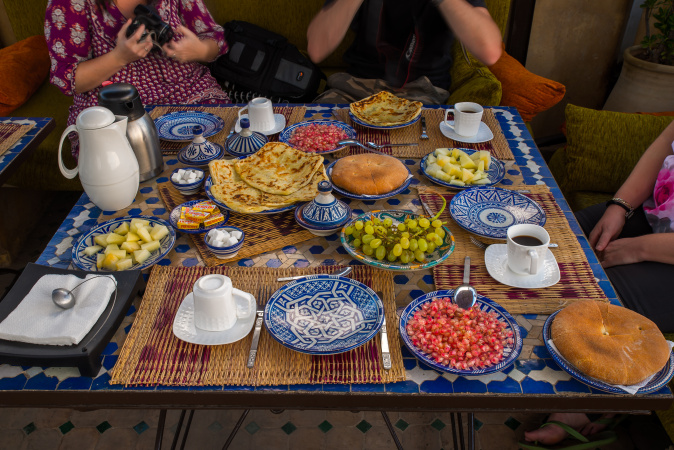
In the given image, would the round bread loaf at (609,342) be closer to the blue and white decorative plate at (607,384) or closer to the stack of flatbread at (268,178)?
the blue and white decorative plate at (607,384)

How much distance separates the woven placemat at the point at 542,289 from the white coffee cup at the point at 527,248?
60mm

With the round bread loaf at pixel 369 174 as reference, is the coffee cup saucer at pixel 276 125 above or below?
below

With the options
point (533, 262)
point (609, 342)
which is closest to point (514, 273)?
point (533, 262)

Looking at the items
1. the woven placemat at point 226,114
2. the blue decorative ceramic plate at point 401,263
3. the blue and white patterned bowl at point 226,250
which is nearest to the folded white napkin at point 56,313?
the blue and white patterned bowl at point 226,250

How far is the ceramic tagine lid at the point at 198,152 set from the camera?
5.79 feet

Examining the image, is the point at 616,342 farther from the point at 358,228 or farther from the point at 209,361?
the point at 209,361

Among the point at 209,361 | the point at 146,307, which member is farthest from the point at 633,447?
the point at 146,307

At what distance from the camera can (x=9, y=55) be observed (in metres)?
3.09

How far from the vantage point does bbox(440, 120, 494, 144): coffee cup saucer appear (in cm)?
191

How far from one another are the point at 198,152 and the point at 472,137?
1.05 metres

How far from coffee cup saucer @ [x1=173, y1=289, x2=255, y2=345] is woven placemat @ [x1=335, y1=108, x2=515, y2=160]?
91 centimetres

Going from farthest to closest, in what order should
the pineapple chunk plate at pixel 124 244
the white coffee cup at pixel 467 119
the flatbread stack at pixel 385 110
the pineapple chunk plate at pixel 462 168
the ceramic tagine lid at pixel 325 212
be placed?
the flatbread stack at pixel 385 110 < the white coffee cup at pixel 467 119 < the pineapple chunk plate at pixel 462 168 < the ceramic tagine lid at pixel 325 212 < the pineapple chunk plate at pixel 124 244

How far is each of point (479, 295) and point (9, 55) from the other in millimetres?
3298

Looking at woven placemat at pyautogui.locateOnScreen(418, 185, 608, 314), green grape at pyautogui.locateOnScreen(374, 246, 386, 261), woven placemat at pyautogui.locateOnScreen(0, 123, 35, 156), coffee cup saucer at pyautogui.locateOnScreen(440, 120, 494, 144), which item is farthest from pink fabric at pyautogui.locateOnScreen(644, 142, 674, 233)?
woven placemat at pyautogui.locateOnScreen(0, 123, 35, 156)
